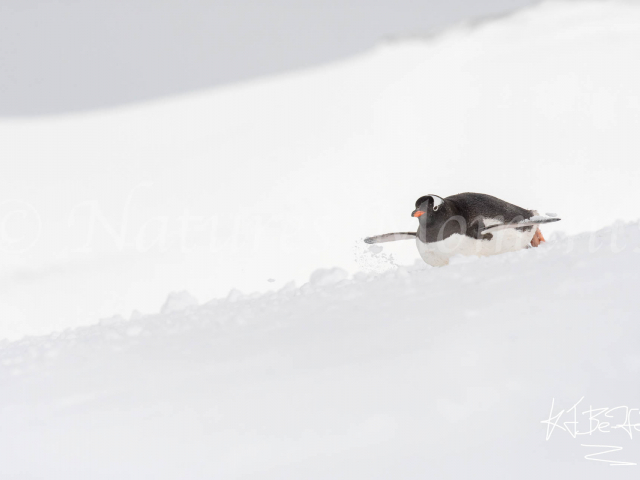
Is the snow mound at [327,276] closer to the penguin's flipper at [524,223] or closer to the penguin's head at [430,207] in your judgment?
the penguin's head at [430,207]

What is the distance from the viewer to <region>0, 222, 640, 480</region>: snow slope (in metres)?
0.77

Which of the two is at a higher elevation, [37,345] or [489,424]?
[37,345]

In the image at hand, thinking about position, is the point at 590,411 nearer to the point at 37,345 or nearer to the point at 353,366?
the point at 353,366

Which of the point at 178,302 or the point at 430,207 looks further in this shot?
the point at 430,207

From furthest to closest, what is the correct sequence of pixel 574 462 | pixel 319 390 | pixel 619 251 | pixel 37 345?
pixel 37 345
pixel 619 251
pixel 319 390
pixel 574 462

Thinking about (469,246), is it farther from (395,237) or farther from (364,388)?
(364,388)

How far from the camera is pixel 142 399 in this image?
92cm

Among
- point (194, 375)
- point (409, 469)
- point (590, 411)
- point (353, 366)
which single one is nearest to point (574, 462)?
point (590, 411)

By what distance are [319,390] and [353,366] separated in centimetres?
7

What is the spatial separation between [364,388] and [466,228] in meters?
0.73

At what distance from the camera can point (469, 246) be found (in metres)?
1.50
